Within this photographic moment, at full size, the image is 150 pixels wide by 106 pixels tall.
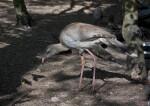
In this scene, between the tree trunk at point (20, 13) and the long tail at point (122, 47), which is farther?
the tree trunk at point (20, 13)

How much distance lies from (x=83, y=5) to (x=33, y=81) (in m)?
9.03

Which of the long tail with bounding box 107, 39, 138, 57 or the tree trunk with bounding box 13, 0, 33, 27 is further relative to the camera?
the tree trunk with bounding box 13, 0, 33, 27

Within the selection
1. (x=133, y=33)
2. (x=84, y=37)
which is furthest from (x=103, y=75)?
(x=84, y=37)

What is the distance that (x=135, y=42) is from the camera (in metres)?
5.16

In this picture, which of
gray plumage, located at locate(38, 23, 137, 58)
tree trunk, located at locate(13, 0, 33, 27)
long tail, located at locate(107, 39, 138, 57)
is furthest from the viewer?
tree trunk, located at locate(13, 0, 33, 27)

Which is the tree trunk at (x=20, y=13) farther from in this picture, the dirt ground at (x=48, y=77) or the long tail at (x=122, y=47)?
the long tail at (x=122, y=47)

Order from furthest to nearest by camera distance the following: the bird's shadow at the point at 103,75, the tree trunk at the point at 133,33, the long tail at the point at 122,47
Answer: the bird's shadow at the point at 103,75, the tree trunk at the point at 133,33, the long tail at the point at 122,47

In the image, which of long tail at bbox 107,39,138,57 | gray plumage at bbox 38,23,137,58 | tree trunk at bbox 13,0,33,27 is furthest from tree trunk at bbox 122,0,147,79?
tree trunk at bbox 13,0,33,27

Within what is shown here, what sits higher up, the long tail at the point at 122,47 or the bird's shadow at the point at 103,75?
the long tail at the point at 122,47

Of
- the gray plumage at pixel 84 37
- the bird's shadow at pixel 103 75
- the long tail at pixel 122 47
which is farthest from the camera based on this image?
the bird's shadow at pixel 103 75

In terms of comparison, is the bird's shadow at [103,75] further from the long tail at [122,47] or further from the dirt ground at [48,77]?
the long tail at [122,47]

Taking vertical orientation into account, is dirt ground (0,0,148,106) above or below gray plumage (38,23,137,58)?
below

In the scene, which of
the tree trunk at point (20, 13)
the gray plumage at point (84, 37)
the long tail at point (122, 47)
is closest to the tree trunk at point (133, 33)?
the gray plumage at point (84, 37)

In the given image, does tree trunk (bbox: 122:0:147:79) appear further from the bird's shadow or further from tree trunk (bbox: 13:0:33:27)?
tree trunk (bbox: 13:0:33:27)
